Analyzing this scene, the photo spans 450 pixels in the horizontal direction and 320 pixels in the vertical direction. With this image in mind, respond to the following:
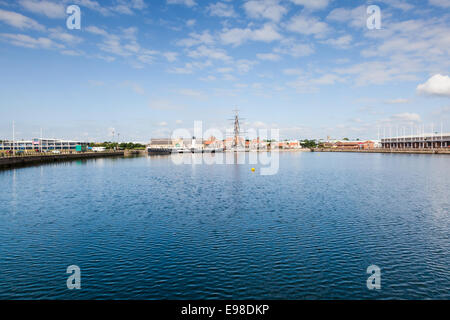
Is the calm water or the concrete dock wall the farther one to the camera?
the concrete dock wall

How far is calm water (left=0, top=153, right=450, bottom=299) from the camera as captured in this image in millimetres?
15855

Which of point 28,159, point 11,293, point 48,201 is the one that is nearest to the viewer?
point 11,293

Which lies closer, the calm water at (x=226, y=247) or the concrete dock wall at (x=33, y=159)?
the calm water at (x=226, y=247)

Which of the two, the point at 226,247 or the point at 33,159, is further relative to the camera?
the point at 33,159

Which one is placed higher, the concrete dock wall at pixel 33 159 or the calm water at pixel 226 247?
the concrete dock wall at pixel 33 159

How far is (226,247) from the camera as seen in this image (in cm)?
2169

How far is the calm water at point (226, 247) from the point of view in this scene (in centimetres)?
1586

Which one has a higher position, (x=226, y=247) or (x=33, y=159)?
(x=33, y=159)

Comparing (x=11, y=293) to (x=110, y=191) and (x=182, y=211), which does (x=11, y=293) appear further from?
(x=110, y=191)

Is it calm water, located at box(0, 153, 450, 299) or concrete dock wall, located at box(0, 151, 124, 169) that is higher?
concrete dock wall, located at box(0, 151, 124, 169)
